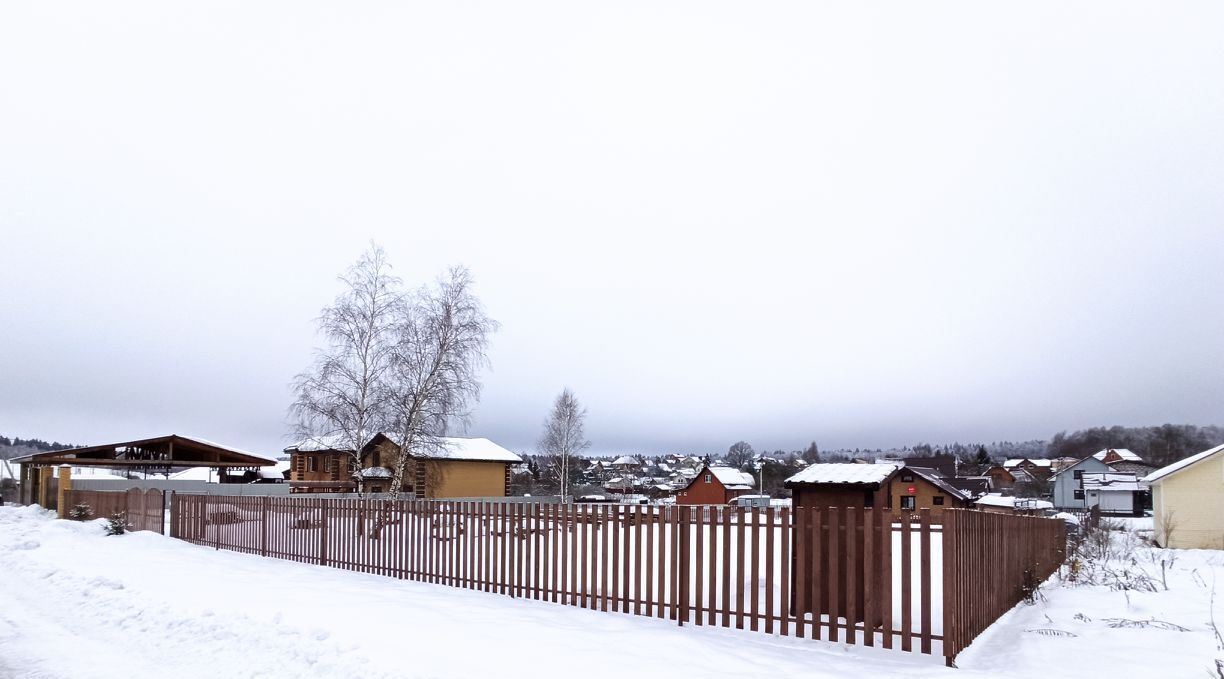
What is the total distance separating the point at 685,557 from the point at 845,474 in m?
4.87

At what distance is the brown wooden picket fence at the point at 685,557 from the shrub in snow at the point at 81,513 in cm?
1206

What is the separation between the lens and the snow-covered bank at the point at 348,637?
741 cm

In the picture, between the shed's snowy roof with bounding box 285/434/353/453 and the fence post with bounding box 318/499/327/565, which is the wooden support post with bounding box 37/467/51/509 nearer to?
the shed's snowy roof with bounding box 285/434/353/453

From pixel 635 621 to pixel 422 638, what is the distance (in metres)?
2.63

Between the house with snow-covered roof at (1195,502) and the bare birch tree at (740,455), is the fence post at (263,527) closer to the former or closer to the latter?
the house with snow-covered roof at (1195,502)

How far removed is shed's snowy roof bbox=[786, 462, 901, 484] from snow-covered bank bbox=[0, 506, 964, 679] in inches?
190

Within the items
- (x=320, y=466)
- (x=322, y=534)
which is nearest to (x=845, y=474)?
(x=322, y=534)

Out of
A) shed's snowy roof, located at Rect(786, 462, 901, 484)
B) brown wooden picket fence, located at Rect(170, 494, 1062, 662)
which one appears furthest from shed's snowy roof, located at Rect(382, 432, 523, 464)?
shed's snowy roof, located at Rect(786, 462, 901, 484)

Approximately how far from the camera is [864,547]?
8.23 m

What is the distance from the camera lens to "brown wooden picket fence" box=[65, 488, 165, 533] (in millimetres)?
21750

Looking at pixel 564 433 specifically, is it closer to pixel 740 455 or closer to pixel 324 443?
pixel 324 443

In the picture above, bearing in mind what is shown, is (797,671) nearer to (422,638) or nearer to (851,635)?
(851,635)

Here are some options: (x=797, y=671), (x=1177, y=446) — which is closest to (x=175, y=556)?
(x=797, y=671)

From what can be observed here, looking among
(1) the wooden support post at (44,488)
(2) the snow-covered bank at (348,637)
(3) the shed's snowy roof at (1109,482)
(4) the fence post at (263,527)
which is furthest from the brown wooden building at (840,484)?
(3) the shed's snowy roof at (1109,482)
